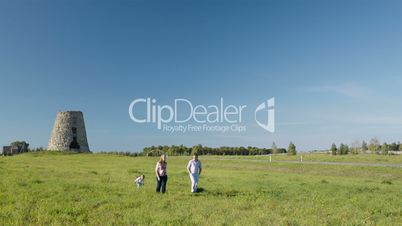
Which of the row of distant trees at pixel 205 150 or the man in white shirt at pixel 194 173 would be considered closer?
the man in white shirt at pixel 194 173

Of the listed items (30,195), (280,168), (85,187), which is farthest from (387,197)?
(280,168)

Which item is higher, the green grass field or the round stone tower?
the round stone tower

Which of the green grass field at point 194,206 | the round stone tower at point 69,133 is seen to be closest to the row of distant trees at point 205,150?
the round stone tower at point 69,133

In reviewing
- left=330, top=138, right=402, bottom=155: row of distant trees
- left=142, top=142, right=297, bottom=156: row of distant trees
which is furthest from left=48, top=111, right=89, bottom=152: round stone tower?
left=330, top=138, right=402, bottom=155: row of distant trees

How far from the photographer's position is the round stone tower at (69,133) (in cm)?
9431

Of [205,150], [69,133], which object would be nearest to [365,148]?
[205,150]

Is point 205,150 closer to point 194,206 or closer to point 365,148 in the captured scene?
point 365,148

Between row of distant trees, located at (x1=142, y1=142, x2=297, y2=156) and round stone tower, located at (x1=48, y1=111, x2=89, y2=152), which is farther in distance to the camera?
row of distant trees, located at (x1=142, y1=142, x2=297, y2=156)

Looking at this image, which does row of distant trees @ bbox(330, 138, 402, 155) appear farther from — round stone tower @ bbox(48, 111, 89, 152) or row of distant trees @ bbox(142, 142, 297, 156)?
round stone tower @ bbox(48, 111, 89, 152)

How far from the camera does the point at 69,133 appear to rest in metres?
94.7

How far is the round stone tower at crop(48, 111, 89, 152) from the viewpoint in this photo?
94.3 metres

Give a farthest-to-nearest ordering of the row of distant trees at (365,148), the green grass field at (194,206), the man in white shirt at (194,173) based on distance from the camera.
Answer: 1. the row of distant trees at (365,148)
2. the man in white shirt at (194,173)
3. the green grass field at (194,206)

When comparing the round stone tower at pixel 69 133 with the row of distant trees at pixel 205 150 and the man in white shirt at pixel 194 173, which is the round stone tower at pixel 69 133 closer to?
the row of distant trees at pixel 205 150

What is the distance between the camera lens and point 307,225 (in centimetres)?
1401
